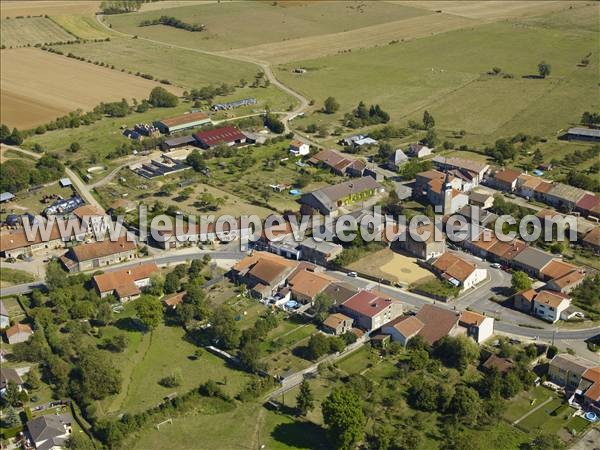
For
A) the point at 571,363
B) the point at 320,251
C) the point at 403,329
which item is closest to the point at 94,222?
the point at 320,251

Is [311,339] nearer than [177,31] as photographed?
Yes

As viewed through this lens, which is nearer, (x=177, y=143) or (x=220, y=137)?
(x=177, y=143)

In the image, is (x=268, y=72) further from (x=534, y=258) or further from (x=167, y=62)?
(x=534, y=258)

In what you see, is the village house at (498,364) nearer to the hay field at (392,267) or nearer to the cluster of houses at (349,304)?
the cluster of houses at (349,304)

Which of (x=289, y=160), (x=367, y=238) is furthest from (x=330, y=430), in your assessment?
(x=289, y=160)

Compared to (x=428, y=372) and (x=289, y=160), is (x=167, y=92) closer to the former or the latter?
(x=289, y=160)
